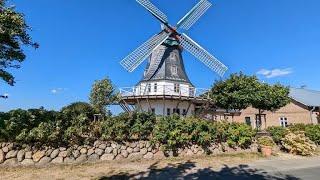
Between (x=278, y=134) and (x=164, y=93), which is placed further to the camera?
(x=164, y=93)

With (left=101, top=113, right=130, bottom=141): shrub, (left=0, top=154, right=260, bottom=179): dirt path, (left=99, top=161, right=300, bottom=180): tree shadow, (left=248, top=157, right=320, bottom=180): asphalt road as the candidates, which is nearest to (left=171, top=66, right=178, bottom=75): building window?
(left=248, top=157, right=320, bottom=180): asphalt road

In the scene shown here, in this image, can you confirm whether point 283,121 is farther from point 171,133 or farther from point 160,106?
point 171,133

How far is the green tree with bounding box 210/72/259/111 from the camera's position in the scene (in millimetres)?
35406

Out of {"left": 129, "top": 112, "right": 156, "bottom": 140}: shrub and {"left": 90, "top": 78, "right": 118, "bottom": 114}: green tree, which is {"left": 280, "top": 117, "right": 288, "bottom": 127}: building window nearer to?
{"left": 90, "top": 78, "right": 118, "bottom": 114}: green tree

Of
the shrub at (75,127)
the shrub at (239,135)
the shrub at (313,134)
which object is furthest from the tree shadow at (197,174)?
the shrub at (313,134)

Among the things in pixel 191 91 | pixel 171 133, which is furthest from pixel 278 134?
pixel 191 91

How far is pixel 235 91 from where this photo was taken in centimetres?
3575

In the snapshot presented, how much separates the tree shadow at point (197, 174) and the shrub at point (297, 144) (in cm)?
720

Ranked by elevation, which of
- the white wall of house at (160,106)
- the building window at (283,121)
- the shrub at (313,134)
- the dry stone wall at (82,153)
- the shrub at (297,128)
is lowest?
the dry stone wall at (82,153)

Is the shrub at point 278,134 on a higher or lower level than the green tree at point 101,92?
lower

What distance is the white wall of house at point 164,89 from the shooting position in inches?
1385

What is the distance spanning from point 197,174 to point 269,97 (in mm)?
23980

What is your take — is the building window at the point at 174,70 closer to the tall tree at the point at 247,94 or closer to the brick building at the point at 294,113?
the tall tree at the point at 247,94

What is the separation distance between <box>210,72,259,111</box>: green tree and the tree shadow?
66.7 feet
